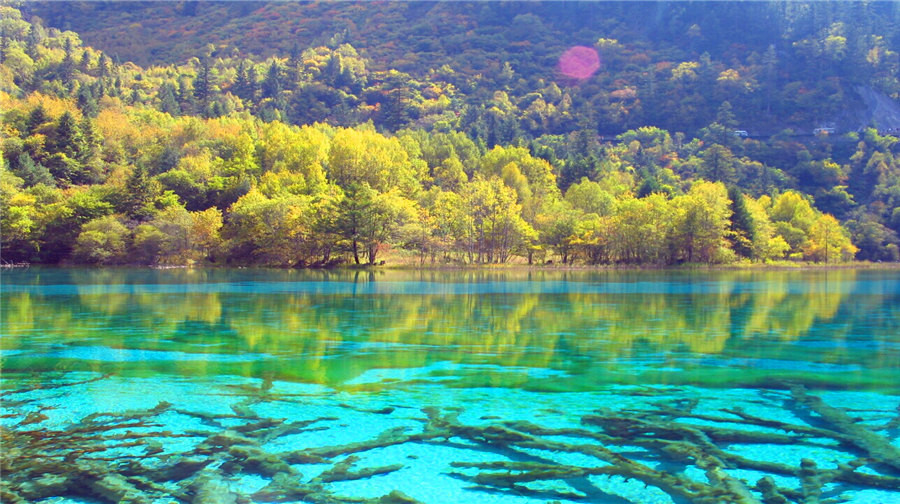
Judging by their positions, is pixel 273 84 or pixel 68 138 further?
pixel 273 84

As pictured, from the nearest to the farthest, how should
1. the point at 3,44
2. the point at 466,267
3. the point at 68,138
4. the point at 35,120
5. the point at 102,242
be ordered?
the point at 102,242, the point at 466,267, the point at 68,138, the point at 35,120, the point at 3,44

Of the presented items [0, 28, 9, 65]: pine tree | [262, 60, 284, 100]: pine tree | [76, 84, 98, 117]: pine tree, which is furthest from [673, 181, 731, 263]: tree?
[0, 28, 9, 65]: pine tree

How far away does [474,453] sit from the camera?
9.76 m

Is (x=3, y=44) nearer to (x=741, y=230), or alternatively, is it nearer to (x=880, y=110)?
(x=741, y=230)

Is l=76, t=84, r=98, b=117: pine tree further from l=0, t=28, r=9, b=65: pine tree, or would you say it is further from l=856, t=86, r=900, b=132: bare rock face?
l=856, t=86, r=900, b=132: bare rock face

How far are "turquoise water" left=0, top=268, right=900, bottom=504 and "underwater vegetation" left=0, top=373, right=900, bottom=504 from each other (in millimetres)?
39

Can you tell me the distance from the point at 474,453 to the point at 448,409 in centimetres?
238

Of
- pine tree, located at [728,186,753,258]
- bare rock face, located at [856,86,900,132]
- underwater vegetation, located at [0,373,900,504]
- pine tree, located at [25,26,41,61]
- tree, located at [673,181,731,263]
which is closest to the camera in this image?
underwater vegetation, located at [0,373,900,504]

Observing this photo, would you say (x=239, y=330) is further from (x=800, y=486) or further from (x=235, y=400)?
(x=800, y=486)

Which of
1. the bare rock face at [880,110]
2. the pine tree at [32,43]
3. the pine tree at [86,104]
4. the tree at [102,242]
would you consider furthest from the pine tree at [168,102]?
the bare rock face at [880,110]

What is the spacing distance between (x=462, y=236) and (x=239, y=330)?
55.9 metres

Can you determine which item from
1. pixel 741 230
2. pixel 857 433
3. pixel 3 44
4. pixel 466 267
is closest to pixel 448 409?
pixel 857 433

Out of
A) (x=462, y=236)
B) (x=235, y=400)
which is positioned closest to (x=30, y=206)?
(x=462, y=236)

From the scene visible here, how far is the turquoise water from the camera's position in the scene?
867 cm
